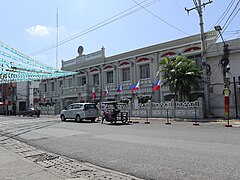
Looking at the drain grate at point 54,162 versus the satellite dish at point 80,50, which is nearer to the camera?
the drain grate at point 54,162

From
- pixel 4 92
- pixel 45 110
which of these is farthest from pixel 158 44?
pixel 4 92

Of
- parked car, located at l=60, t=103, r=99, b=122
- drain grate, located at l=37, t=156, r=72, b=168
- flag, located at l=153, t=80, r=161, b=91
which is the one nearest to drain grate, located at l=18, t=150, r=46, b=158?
drain grate, located at l=37, t=156, r=72, b=168

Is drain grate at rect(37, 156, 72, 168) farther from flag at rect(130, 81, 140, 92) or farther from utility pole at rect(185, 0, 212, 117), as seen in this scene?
flag at rect(130, 81, 140, 92)

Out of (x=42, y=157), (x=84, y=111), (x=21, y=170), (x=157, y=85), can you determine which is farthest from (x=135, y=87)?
(x=21, y=170)

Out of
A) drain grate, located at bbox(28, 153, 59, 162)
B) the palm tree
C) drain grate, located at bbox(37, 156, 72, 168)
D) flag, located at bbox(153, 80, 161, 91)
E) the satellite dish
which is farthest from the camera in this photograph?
the satellite dish

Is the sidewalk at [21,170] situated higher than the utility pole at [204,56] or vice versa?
the utility pole at [204,56]

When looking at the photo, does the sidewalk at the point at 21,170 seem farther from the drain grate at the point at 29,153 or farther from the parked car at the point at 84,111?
the parked car at the point at 84,111

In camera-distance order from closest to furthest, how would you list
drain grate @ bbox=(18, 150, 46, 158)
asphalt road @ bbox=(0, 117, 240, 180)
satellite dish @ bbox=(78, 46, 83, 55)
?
asphalt road @ bbox=(0, 117, 240, 180), drain grate @ bbox=(18, 150, 46, 158), satellite dish @ bbox=(78, 46, 83, 55)

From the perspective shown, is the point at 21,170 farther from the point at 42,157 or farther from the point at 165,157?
the point at 165,157

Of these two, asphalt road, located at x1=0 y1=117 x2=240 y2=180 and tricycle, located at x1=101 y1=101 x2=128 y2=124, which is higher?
tricycle, located at x1=101 y1=101 x2=128 y2=124

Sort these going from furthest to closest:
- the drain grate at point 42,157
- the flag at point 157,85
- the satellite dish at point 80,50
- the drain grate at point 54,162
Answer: the satellite dish at point 80,50, the flag at point 157,85, the drain grate at point 42,157, the drain grate at point 54,162

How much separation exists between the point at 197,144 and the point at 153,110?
15070 mm

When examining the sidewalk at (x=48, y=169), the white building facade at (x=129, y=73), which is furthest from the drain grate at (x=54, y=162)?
the white building facade at (x=129, y=73)

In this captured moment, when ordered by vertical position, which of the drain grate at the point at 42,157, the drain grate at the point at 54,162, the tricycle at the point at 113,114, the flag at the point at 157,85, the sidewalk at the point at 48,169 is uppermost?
the flag at the point at 157,85
